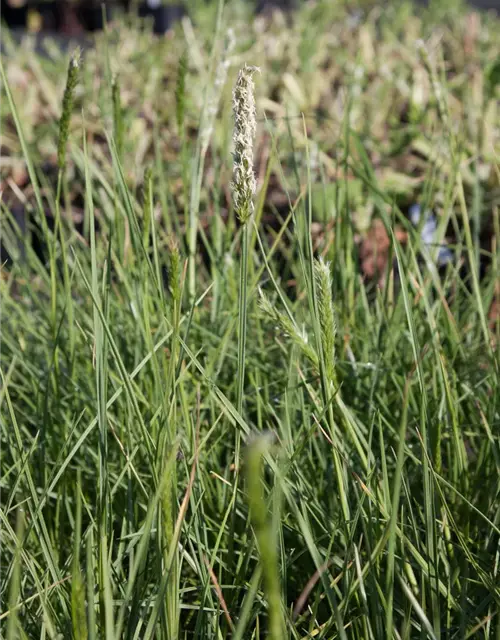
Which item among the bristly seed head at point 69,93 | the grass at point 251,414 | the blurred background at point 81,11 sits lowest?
the grass at point 251,414

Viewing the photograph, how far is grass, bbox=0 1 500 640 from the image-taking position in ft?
2.35

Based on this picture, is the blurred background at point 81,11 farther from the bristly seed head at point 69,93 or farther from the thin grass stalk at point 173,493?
the thin grass stalk at point 173,493

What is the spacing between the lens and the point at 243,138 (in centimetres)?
63

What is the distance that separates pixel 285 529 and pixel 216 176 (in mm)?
715

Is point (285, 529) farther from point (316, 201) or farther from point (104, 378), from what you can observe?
point (316, 201)

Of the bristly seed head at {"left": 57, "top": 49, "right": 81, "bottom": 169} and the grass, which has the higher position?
the bristly seed head at {"left": 57, "top": 49, "right": 81, "bottom": 169}

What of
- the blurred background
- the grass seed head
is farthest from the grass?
the blurred background

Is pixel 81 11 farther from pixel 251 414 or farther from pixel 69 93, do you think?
pixel 69 93

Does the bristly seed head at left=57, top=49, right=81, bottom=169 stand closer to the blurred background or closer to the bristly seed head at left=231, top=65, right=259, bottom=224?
the bristly seed head at left=231, top=65, right=259, bottom=224

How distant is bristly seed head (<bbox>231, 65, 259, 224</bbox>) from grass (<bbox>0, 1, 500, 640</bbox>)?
0.06m

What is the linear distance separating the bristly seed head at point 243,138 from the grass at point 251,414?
6cm

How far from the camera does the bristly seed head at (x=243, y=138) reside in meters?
0.63

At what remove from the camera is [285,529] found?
98 cm

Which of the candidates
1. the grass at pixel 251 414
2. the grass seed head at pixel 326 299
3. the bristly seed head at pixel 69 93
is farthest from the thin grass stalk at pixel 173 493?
the bristly seed head at pixel 69 93
